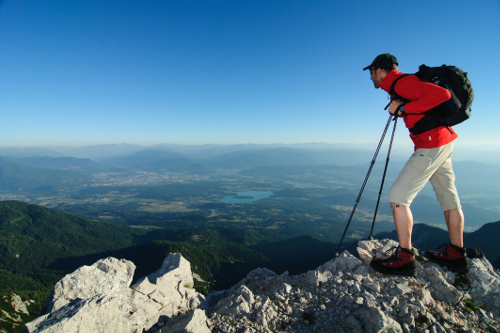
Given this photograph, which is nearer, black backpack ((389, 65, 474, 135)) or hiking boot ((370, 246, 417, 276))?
black backpack ((389, 65, 474, 135))

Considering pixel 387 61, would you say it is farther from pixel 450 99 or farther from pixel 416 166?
pixel 416 166

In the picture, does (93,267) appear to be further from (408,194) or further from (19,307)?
(19,307)

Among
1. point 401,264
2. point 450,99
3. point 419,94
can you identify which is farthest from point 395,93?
point 401,264

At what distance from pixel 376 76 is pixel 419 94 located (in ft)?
4.20

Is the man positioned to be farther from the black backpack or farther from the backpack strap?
the black backpack

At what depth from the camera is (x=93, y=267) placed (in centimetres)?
716

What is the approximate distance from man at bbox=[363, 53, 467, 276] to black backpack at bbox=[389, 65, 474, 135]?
20cm

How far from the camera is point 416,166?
554cm

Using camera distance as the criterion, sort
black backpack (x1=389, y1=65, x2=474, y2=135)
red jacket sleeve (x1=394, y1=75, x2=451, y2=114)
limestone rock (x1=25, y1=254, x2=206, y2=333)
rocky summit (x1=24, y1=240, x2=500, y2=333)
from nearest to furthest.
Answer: limestone rock (x1=25, y1=254, x2=206, y2=333), red jacket sleeve (x1=394, y1=75, x2=451, y2=114), rocky summit (x1=24, y1=240, x2=500, y2=333), black backpack (x1=389, y1=65, x2=474, y2=135)

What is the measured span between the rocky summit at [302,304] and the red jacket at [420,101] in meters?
3.98

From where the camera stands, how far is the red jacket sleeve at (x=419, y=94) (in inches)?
189

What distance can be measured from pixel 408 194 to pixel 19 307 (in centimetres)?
9452

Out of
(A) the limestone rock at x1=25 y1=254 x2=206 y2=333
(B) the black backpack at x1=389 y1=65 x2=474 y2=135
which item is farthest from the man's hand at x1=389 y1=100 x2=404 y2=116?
(A) the limestone rock at x1=25 y1=254 x2=206 y2=333

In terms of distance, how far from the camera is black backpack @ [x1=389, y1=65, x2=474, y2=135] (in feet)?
16.6
